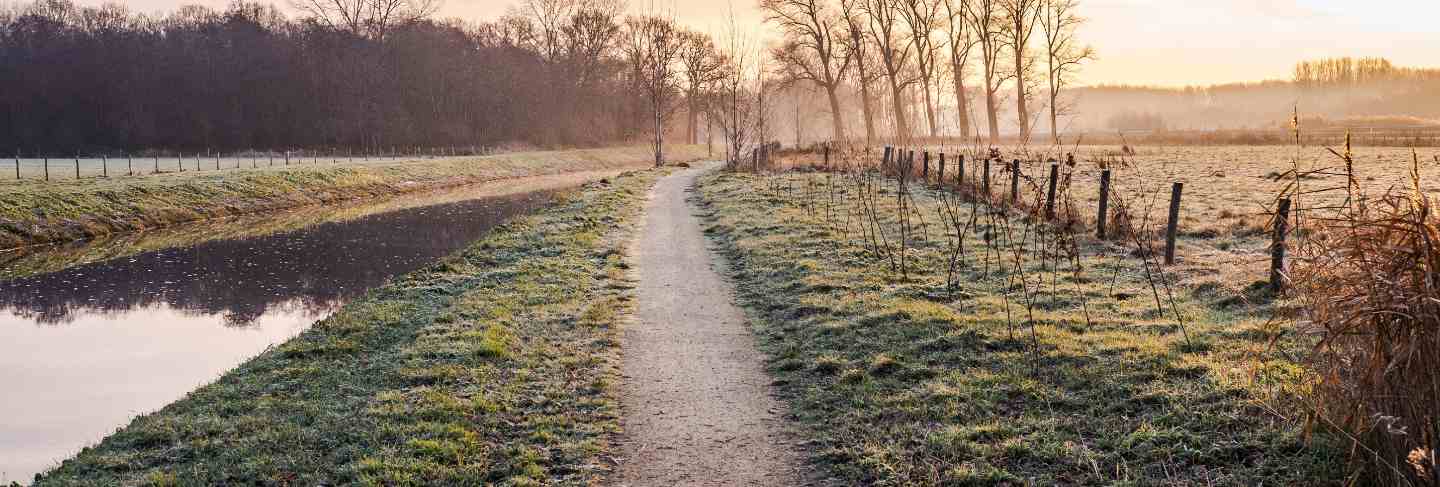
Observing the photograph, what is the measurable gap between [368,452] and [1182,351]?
21.0 feet

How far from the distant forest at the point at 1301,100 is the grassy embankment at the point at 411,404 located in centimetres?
8846

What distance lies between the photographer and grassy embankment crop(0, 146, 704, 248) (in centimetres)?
2242

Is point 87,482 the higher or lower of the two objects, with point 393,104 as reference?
lower

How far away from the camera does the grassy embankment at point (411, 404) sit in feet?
21.2

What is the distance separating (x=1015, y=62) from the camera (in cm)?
5712

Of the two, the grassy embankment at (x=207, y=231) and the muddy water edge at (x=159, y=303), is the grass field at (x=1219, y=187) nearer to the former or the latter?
the muddy water edge at (x=159, y=303)

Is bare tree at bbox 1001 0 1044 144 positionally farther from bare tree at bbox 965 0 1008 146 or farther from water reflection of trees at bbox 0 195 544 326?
water reflection of trees at bbox 0 195 544 326

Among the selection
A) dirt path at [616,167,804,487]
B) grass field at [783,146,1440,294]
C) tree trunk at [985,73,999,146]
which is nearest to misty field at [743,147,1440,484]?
grass field at [783,146,1440,294]

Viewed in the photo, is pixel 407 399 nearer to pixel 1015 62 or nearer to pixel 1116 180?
pixel 1116 180

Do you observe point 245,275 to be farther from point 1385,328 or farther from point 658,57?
point 658,57

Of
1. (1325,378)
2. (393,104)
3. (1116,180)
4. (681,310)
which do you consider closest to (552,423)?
(681,310)

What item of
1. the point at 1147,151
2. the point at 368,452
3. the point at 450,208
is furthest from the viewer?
the point at 1147,151

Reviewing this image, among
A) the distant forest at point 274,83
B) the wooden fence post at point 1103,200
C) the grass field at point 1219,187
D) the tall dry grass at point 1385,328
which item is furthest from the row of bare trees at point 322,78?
the tall dry grass at point 1385,328

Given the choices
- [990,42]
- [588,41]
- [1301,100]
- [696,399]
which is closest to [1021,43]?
[990,42]
